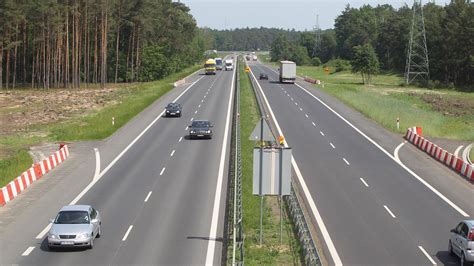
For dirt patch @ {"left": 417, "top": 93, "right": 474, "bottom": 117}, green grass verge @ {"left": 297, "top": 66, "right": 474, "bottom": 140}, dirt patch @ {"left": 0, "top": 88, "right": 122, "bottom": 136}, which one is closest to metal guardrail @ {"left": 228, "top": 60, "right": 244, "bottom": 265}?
green grass verge @ {"left": 297, "top": 66, "right": 474, "bottom": 140}

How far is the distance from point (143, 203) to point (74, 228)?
24.2 ft

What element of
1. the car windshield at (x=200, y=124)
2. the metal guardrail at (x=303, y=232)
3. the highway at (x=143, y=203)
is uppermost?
the car windshield at (x=200, y=124)

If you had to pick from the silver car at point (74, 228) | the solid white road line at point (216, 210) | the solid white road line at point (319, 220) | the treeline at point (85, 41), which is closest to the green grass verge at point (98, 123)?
the solid white road line at point (216, 210)

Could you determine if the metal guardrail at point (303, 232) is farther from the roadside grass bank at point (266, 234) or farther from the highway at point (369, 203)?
the highway at point (369, 203)

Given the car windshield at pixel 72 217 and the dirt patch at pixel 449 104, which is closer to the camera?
the car windshield at pixel 72 217

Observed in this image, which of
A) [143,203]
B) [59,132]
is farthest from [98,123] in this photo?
[143,203]

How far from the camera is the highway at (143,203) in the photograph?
23.6 metres

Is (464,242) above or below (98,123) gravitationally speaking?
below

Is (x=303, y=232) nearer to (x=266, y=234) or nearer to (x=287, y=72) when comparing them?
(x=266, y=234)

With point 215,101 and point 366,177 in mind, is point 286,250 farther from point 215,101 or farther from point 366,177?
point 215,101

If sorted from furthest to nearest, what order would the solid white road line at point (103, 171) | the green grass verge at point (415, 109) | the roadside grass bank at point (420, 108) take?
the roadside grass bank at point (420, 108) → the green grass verge at point (415, 109) → the solid white road line at point (103, 171)

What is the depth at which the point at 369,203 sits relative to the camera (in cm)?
3195

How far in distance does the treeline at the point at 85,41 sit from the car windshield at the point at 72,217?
260 ft

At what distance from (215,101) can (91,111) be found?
15.0 m
